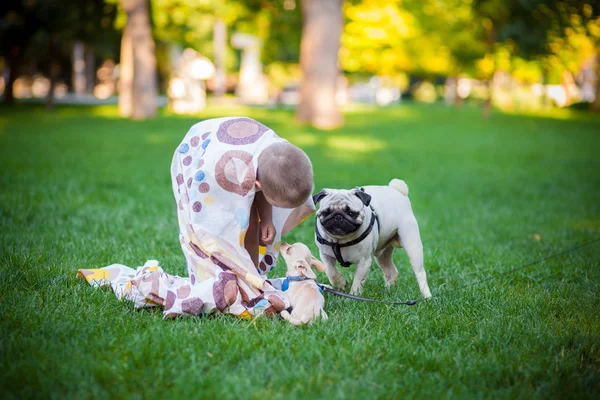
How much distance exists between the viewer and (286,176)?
3410 mm

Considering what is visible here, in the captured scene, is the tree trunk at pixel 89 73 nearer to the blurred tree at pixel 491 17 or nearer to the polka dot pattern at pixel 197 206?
the blurred tree at pixel 491 17

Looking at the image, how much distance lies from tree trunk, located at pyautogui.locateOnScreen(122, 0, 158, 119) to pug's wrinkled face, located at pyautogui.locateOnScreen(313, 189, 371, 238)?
18.6 m

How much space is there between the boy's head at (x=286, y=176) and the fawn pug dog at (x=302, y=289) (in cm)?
64

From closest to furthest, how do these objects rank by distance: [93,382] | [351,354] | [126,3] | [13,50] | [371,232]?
[93,382] < [351,354] < [371,232] < [126,3] < [13,50]

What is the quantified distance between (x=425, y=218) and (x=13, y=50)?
2640 centimetres

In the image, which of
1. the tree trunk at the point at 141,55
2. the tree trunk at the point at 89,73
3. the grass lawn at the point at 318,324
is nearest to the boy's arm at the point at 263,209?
the grass lawn at the point at 318,324

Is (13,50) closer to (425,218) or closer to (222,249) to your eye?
(425,218)

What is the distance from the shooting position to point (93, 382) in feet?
9.37

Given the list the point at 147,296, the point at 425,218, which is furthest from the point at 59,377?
the point at 425,218

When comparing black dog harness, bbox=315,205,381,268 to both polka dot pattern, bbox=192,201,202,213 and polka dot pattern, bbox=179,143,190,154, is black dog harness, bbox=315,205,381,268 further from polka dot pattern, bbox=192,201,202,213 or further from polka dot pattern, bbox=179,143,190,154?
polka dot pattern, bbox=179,143,190,154

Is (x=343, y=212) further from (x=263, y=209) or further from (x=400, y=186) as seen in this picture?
(x=400, y=186)

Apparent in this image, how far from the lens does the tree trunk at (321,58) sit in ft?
57.8

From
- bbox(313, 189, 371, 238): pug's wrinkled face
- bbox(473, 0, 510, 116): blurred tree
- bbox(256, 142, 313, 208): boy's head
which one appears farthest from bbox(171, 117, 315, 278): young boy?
bbox(473, 0, 510, 116): blurred tree

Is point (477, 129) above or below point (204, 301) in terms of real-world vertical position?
below
